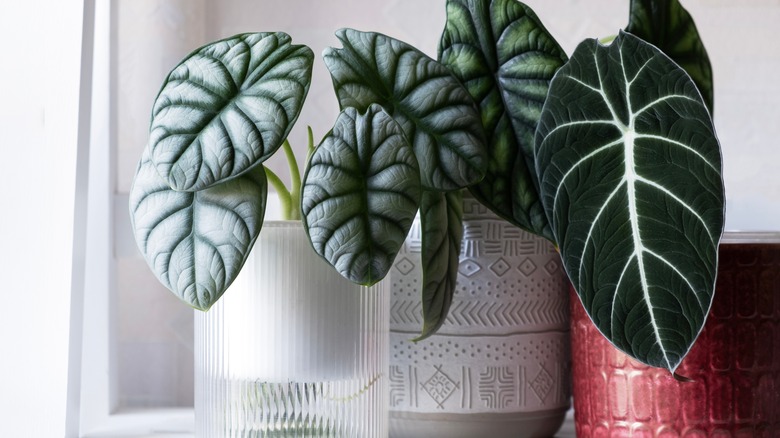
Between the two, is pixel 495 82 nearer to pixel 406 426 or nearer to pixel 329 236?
pixel 329 236

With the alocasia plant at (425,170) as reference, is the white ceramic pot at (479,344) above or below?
below

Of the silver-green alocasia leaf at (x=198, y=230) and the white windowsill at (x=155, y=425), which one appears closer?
the silver-green alocasia leaf at (x=198, y=230)

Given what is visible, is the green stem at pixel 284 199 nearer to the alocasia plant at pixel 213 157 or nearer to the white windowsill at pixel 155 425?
the alocasia plant at pixel 213 157

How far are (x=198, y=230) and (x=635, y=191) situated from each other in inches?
14.2

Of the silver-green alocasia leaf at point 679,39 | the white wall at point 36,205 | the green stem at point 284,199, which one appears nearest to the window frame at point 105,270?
the white wall at point 36,205

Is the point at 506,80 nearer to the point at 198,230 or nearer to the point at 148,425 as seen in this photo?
the point at 198,230

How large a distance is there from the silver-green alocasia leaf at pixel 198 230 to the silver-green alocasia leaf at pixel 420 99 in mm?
122

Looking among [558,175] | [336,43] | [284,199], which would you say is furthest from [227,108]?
[336,43]

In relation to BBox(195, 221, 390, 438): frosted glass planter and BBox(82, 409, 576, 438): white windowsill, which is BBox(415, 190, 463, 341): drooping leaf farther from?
BBox(82, 409, 576, 438): white windowsill

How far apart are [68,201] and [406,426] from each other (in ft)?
1.61

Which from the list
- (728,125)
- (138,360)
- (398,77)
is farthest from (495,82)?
(138,360)

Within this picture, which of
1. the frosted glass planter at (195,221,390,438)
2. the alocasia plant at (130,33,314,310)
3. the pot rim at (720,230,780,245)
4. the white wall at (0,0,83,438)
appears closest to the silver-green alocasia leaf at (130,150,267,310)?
the alocasia plant at (130,33,314,310)

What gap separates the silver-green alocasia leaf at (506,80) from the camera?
2.28 feet

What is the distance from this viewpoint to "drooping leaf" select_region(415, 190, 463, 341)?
648 millimetres
